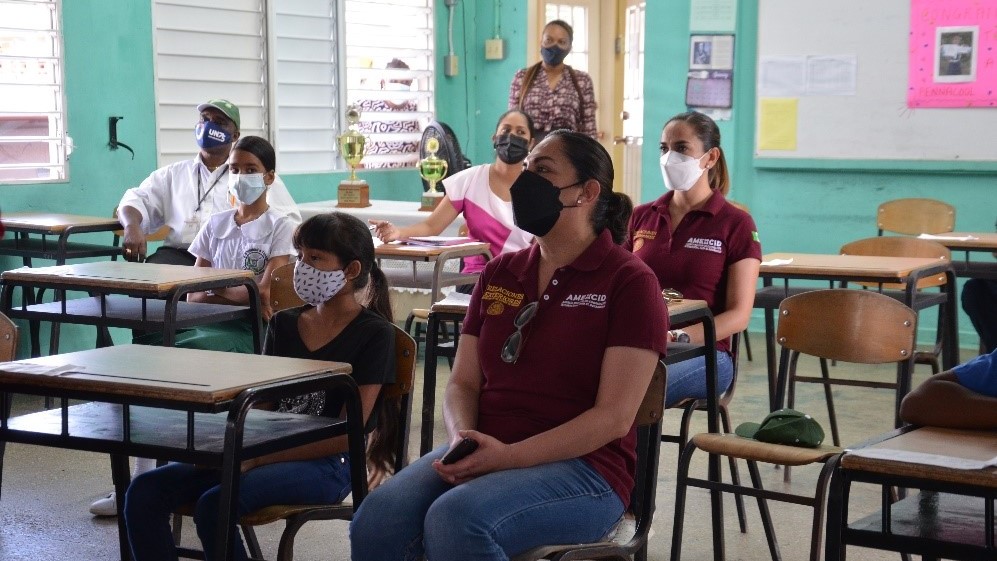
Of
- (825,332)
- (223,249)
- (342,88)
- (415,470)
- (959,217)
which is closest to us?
(415,470)

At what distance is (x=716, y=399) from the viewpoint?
3129 millimetres

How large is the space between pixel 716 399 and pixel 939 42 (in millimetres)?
Result: 4292

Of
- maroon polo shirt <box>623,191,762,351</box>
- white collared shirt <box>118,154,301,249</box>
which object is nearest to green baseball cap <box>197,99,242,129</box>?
white collared shirt <box>118,154,301,249</box>

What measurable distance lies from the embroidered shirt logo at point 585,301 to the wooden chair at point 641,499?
161 millimetres

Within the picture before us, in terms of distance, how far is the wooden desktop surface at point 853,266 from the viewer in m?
4.10

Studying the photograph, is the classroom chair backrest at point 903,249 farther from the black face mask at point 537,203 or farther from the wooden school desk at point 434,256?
the black face mask at point 537,203

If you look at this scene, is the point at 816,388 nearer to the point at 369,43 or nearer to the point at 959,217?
the point at 959,217

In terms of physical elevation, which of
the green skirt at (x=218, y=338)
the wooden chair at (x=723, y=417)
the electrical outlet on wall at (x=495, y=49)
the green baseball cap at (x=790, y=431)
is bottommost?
the wooden chair at (x=723, y=417)

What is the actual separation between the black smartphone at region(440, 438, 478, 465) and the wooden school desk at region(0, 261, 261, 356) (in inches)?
59.7

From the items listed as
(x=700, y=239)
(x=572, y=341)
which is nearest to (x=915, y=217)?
(x=700, y=239)

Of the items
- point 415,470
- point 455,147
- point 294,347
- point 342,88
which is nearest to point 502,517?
point 415,470

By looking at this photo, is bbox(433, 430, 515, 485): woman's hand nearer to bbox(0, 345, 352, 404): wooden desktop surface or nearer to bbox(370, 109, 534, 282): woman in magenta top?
bbox(0, 345, 352, 404): wooden desktop surface

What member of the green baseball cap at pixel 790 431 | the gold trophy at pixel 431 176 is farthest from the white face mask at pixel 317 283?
the gold trophy at pixel 431 176

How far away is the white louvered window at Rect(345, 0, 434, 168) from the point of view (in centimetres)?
777
